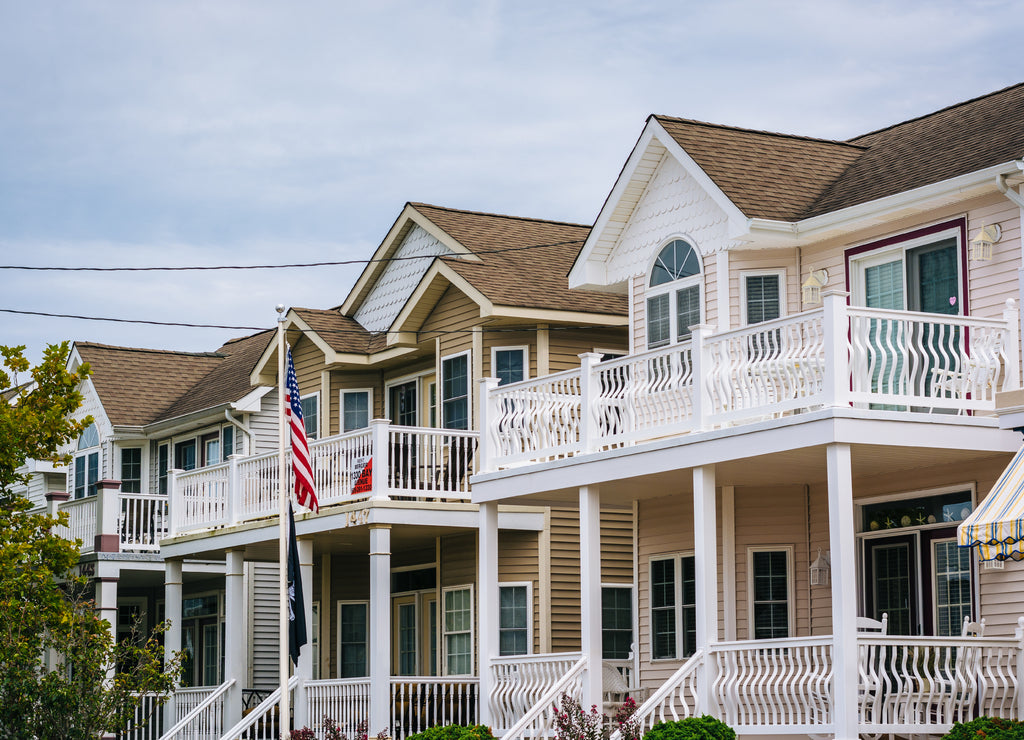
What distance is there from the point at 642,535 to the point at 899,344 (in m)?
7.79

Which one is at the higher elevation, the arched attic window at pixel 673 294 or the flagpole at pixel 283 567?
the arched attic window at pixel 673 294

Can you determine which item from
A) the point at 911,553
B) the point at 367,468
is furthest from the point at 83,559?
the point at 911,553

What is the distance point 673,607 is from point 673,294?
4.54 meters

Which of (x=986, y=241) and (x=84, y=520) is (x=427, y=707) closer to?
(x=986, y=241)

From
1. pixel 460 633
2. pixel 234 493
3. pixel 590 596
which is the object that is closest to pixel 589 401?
pixel 590 596

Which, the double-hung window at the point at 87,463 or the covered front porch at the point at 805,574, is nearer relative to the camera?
the covered front porch at the point at 805,574

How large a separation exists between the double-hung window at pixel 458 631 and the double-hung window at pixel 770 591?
21.6 feet

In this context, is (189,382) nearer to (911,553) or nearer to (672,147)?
(672,147)

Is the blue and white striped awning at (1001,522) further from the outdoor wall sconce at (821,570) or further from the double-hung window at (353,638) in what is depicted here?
the double-hung window at (353,638)

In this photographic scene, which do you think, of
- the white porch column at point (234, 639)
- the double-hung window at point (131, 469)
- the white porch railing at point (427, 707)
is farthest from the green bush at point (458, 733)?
the double-hung window at point (131, 469)

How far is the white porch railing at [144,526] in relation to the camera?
105 feet

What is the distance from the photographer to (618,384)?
2052 cm

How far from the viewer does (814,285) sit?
21.4 meters

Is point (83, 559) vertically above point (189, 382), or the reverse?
point (189, 382)
